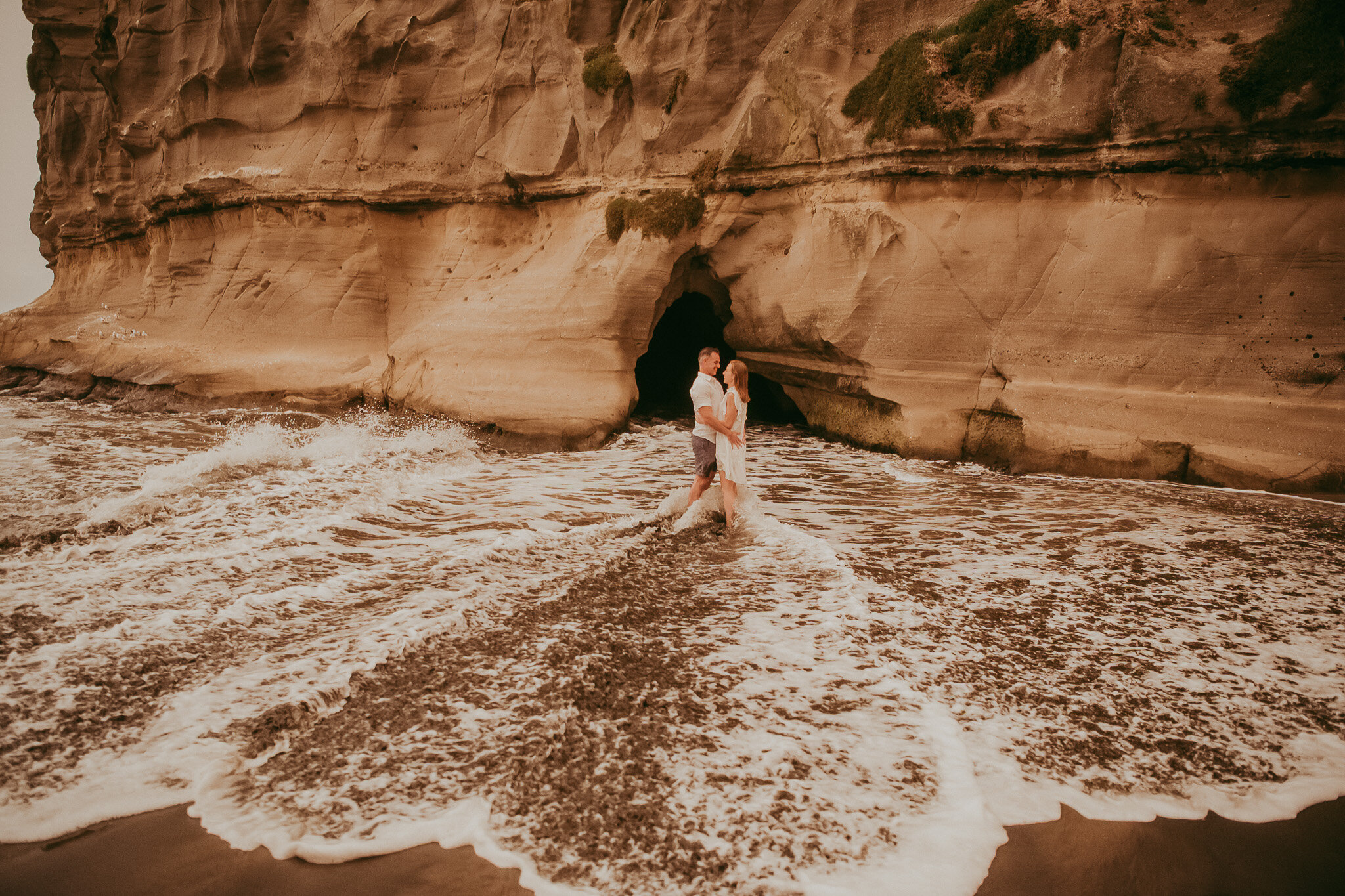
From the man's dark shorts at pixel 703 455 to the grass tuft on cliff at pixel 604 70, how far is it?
269 inches

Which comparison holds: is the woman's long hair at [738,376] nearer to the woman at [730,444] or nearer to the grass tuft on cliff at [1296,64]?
the woman at [730,444]

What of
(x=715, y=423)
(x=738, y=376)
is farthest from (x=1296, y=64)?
(x=715, y=423)

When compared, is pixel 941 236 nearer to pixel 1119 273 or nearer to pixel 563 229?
pixel 1119 273

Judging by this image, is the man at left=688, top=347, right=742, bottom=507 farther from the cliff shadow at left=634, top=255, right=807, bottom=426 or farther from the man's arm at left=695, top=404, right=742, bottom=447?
the cliff shadow at left=634, top=255, right=807, bottom=426

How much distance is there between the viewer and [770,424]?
12.6m

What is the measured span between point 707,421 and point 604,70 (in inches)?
283

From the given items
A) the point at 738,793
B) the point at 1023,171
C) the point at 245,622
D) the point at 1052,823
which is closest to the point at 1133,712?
the point at 1052,823

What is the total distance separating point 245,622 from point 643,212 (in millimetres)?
7763

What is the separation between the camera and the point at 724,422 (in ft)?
19.7

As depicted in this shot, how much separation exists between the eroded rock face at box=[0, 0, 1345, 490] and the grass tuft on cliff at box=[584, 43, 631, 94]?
23cm

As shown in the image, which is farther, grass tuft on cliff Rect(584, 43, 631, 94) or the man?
grass tuft on cliff Rect(584, 43, 631, 94)

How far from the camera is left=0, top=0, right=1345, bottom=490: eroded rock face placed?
24.6 ft

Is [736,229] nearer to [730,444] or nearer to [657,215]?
[657,215]

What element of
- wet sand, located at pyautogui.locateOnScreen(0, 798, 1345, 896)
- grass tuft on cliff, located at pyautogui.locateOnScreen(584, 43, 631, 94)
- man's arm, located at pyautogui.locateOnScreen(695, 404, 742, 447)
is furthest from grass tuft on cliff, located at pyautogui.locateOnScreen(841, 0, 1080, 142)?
wet sand, located at pyautogui.locateOnScreen(0, 798, 1345, 896)
